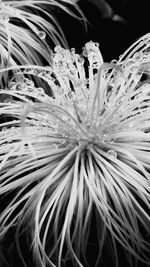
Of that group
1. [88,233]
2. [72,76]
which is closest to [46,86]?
[72,76]

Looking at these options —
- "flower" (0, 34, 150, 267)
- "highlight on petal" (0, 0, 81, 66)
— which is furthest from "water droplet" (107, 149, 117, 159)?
"highlight on petal" (0, 0, 81, 66)

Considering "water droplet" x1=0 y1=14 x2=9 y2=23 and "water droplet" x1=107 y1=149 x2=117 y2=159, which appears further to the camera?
"water droplet" x1=0 y1=14 x2=9 y2=23

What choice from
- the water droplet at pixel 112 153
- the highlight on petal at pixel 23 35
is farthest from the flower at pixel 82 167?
the highlight on petal at pixel 23 35

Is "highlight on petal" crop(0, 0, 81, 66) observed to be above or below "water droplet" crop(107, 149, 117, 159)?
above

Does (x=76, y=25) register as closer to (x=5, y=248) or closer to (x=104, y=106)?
(x=104, y=106)

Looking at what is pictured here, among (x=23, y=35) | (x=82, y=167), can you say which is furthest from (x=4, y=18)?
(x=82, y=167)

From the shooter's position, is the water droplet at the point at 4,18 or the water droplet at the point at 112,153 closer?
the water droplet at the point at 112,153

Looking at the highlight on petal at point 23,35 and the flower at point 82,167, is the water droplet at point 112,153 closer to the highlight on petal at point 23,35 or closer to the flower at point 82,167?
the flower at point 82,167

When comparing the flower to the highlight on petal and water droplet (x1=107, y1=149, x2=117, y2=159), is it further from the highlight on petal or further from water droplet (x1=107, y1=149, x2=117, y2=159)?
the highlight on petal

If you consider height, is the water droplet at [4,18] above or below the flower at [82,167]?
above
